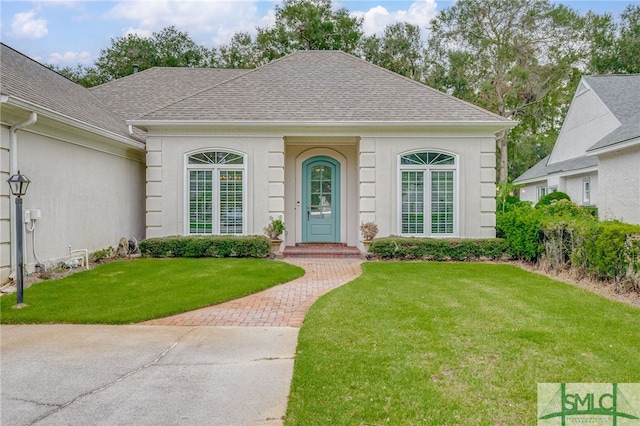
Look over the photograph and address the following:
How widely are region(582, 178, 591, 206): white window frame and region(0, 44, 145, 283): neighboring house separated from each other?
58.1 ft

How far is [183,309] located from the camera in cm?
573

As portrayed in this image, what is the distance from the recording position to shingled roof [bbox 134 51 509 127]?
1073cm

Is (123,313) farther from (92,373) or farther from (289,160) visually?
(289,160)

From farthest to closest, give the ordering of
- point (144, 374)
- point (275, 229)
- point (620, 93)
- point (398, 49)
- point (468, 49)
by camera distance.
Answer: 1. point (468, 49)
2. point (398, 49)
3. point (620, 93)
4. point (275, 229)
5. point (144, 374)

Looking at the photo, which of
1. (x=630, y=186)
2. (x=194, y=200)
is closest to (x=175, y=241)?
(x=194, y=200)

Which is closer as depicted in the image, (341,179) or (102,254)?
(102,254)

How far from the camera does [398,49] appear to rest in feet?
90.3

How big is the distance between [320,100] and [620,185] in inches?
355

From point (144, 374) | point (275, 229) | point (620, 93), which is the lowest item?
point (144, 374)

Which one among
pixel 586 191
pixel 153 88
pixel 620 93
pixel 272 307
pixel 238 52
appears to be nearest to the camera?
pixel 272 307

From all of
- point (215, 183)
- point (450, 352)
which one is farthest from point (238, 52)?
point (450, 352)

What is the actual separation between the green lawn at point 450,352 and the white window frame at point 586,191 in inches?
513

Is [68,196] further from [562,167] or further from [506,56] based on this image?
[506,56]

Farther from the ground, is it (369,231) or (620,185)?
(620,185)
